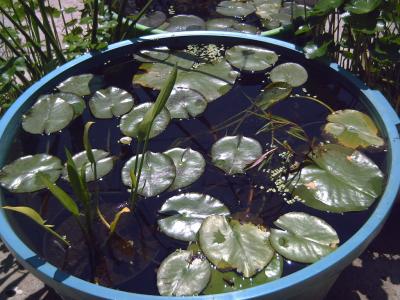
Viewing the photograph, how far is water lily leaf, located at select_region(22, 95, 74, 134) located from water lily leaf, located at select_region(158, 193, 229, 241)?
41cm

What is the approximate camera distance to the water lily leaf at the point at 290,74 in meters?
1.46

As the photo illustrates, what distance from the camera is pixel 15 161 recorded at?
126cm

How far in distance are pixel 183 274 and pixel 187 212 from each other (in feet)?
0.53

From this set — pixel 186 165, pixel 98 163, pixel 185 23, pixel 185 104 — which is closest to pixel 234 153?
pixel 186 165

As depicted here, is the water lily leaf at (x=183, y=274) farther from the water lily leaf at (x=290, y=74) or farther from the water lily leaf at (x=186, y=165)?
the water lily leaf at (x=290, y=74)

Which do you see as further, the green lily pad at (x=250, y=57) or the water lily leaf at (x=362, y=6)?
the green lily pad at (x=250, y=57)

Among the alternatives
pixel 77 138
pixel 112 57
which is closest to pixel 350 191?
pixel 77 138

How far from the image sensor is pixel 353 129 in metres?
1.29

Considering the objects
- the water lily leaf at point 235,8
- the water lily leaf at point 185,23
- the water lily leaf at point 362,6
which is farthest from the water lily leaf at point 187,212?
the water lily leaf at point 235,8

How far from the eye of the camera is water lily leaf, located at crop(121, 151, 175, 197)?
119 cm

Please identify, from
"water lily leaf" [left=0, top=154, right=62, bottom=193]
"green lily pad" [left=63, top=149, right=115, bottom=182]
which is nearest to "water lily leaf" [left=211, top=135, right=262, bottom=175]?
"green lily pad" [left=63, top=149, right=115, bottom=182]

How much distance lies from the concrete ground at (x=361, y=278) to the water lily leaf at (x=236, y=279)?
0.38 meters

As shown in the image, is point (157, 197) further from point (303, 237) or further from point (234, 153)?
point (303, 237)

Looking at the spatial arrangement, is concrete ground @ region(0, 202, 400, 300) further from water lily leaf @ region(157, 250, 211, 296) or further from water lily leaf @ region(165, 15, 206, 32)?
water lily leaf @ region(165, 15, 206, 32)
